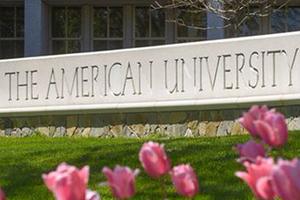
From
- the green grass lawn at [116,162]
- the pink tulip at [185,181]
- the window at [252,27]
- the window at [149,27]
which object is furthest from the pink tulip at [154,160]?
the window at [149,27]

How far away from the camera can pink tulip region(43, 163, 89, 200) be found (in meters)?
1.16

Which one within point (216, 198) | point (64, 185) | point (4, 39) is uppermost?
point (4, 39)

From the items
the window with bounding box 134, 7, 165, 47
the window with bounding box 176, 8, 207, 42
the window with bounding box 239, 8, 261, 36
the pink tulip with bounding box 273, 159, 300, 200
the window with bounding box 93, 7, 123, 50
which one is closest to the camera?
the pink tulip with bounding box 273, 159, 300, 200

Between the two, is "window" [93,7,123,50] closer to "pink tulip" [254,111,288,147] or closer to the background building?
the background building

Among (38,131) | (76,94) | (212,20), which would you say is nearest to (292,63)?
(76,94)

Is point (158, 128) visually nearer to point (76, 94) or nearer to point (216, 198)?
point (76, 94)

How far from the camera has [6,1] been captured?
18547 millimetres

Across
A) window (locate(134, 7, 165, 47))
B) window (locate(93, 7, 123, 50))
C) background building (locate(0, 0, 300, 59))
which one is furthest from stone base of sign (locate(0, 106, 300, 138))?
window (locate(134, 7, 165, 47))

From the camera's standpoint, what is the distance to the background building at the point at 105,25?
18.1 metres

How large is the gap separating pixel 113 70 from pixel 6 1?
854 centimetres

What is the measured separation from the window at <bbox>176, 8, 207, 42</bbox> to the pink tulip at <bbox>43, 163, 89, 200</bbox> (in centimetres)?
1626

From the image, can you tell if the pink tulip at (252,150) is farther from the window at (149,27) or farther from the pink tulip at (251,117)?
the window at (149,27)

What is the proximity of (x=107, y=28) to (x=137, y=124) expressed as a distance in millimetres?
8379

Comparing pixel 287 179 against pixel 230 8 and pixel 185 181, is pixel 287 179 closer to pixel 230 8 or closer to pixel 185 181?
pixel 185 181
